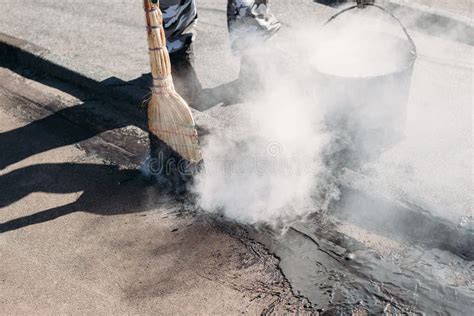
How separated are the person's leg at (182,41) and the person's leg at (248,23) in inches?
13.4

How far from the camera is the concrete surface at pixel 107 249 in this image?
11.0 feet

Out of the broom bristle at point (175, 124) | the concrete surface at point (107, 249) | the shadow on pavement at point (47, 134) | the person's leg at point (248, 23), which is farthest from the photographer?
the person's leg at point (248, 23)

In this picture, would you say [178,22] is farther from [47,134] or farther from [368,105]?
[368,105]

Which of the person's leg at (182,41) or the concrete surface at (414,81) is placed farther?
the person's leg at (182,41)

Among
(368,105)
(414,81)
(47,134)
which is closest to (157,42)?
(368,105)

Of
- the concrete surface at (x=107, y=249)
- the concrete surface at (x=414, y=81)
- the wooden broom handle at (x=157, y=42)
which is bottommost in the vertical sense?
the concrete surface at (x=107, y=249)

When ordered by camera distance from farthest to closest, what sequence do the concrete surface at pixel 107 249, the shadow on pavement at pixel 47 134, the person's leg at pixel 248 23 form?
the person's leg at pixel 248 23, the shadow on pavement at pixel 47 134, the concrete surface at pixel 107 249

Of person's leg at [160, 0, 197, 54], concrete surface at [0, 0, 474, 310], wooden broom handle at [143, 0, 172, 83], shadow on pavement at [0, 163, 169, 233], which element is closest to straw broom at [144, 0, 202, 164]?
wooden broom handle at [143, 0, 172, 83]

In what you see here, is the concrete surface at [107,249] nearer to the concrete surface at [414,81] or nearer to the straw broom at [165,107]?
the concrete surface at [414,81]

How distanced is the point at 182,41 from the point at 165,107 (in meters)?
1.35

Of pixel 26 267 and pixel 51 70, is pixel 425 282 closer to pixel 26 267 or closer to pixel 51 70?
pixel 26 267

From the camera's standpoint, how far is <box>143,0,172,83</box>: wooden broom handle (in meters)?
3.81

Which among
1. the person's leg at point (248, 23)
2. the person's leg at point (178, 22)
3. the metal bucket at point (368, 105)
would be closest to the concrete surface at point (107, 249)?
the person's leg at point (178, 22)

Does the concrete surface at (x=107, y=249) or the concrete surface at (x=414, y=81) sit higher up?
the concrete surface at (x=414, y=81)
